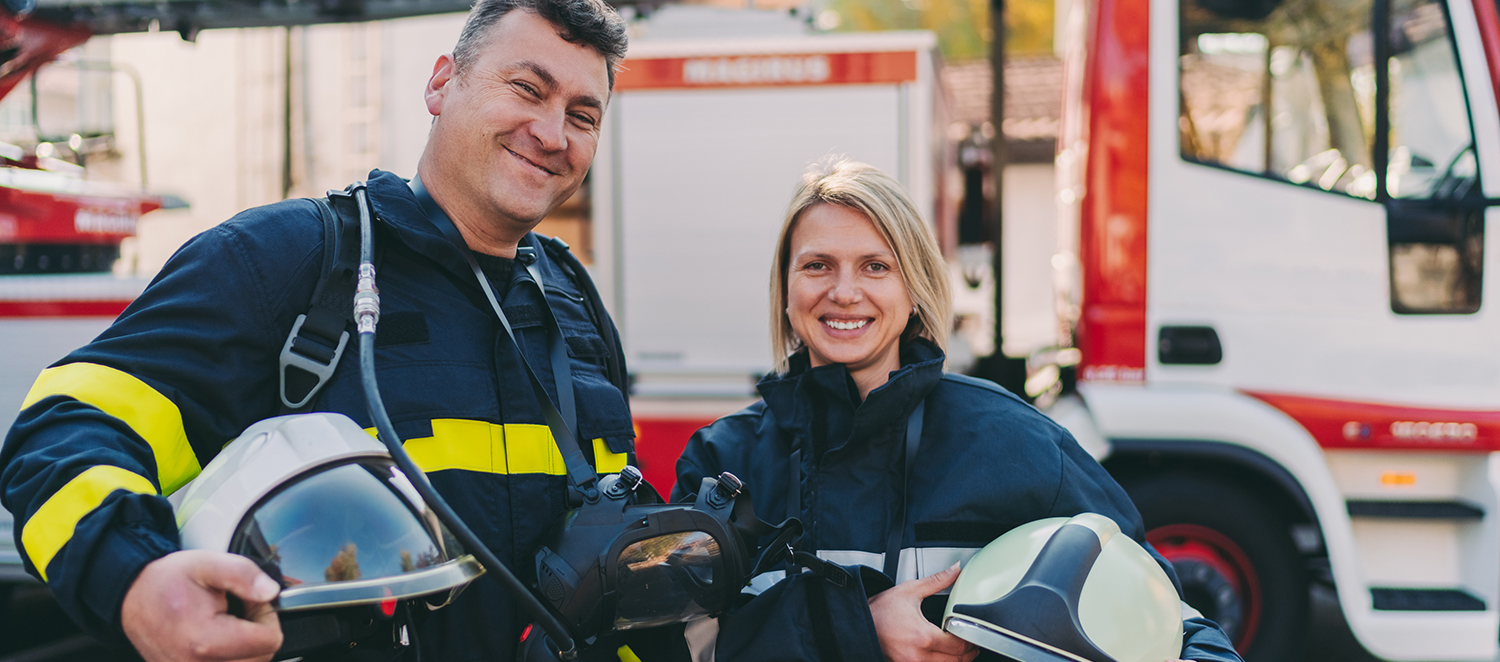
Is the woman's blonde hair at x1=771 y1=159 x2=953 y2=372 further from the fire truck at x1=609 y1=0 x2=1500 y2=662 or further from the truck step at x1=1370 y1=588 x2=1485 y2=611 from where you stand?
A: the truck step at x1=1370 y1=588 x2=1485 y2=611

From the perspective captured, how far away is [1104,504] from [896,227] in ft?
2.12

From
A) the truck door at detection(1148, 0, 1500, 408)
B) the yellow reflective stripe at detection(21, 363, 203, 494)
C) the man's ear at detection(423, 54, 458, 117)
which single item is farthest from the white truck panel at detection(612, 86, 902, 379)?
the yellow reflective stripe at detection(21, 363, 203, 494)

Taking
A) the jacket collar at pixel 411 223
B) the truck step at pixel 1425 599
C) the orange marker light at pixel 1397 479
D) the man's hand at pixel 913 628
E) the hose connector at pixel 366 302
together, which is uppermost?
the jacket collar at pixel 411 223

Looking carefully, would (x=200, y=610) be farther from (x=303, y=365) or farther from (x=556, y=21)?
(x=556, y=21)

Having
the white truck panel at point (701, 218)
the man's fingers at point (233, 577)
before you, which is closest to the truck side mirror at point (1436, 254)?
the white truck panel at point (701, 218)

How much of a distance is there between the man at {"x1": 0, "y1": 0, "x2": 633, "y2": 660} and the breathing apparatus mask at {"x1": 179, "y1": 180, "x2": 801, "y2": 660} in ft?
0.16

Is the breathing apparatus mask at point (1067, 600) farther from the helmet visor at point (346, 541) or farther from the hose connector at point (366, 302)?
the hose connector at point (366, 302)

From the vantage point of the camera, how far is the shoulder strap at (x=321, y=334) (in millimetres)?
1410

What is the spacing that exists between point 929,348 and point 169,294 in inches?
51.6

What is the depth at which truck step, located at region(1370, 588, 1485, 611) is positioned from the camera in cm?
318

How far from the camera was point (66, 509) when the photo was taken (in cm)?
112

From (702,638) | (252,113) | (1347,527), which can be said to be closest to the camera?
(702,638)

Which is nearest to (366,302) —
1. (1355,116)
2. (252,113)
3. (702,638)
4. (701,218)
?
(702,638)

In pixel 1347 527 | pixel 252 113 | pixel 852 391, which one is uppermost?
pixel 252 113
